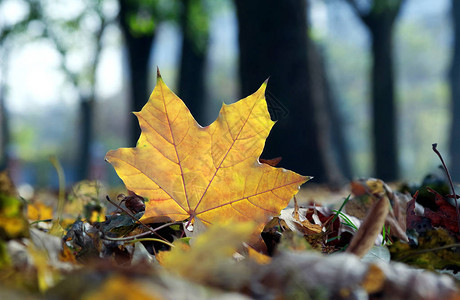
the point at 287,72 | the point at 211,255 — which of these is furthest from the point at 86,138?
the point at 211,255

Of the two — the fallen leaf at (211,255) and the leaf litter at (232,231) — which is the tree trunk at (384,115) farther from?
the fallen leaf at (211,255)

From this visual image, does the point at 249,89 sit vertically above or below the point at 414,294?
below

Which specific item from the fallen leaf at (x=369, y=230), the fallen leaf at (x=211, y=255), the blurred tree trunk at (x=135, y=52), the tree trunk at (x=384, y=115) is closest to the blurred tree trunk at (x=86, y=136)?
the blurred tree trunk at (x=135, y=52)

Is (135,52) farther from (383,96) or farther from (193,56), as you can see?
(383,96)

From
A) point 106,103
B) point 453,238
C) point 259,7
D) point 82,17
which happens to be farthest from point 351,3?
point 106,103

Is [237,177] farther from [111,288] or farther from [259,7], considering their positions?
[259,7]

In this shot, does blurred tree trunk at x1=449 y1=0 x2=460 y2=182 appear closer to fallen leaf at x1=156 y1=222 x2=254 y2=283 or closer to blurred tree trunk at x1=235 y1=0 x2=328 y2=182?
blurred tree trunk at x1=235 y1=0 x2=328 y2=182
